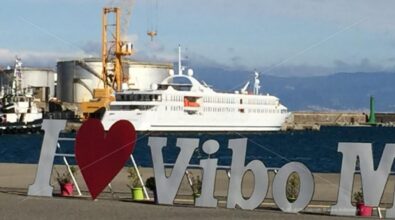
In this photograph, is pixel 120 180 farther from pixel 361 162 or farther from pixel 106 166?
pixel 361 162

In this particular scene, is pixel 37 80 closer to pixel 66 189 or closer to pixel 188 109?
pixel 188 109

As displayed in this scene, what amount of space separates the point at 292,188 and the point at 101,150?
4.22 m

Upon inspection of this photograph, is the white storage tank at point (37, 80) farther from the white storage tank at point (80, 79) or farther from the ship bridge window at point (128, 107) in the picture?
the ship bridge window at point (128, 107)

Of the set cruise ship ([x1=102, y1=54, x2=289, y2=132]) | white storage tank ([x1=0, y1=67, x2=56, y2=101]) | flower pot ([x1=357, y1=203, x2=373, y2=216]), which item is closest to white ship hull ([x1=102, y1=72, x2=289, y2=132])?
cruise ship ([x1=102, y1=54, x2=289, y2=132])

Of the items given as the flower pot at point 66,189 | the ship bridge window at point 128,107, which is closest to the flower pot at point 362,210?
the flower pot at point 66,189

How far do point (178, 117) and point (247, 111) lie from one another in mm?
13506

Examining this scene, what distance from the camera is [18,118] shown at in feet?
370

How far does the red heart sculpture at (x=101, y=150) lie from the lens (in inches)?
727

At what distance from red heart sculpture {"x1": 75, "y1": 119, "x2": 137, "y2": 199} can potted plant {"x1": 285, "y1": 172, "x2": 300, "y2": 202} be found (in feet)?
11.4

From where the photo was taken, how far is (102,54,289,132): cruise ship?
103062mm

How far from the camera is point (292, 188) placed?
56.9ft

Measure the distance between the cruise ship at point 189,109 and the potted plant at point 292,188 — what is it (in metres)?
80.6

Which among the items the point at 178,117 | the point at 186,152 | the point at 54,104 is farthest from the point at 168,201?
the point at 54,104

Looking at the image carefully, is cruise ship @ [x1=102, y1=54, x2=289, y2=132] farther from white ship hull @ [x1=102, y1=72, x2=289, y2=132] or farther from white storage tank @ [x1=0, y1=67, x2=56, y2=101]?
white storage tank @ [x1=0, y1=67, x2=56, y2=101]
